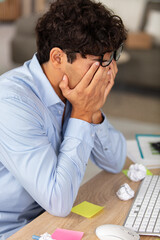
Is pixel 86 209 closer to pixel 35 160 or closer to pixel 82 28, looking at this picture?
pixel 35 160

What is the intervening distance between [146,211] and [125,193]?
10cm

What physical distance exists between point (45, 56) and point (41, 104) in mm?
194

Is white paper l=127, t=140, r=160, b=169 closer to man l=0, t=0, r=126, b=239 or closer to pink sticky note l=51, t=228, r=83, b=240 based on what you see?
man l=0, t=0, r=126, b=239

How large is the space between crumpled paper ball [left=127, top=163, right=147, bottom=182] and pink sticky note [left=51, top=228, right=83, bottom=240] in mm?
374

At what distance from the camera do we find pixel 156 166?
1.39 m

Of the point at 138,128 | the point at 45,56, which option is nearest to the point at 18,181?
the point at 45,56

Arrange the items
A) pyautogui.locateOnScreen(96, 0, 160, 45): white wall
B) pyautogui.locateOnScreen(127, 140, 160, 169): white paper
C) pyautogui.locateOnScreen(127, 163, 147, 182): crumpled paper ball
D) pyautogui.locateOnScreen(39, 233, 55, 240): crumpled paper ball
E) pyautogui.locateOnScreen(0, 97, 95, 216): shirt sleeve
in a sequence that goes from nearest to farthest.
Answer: pyautogui.locateOnScreen(39, 233, 55, 240): crumpled paper ball → pyautogui.locateOnScreen(0, 97, 95, 216): shirt sleeve → pyautogui.locateOnScreen(127, 163, 147, 182): crumpled paper ball → pyautogui.locateOnScreen(127, 140, 160, 169): white paper → pyautogui.locateOnScreen(96, 0, 160, 45): white wall

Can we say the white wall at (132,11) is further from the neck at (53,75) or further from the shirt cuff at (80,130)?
the shirt cuff at (80,130)

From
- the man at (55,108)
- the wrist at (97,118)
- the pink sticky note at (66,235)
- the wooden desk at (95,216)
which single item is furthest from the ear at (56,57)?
the pink sticky note at (66,235)

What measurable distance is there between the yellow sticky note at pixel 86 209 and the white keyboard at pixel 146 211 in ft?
0.33

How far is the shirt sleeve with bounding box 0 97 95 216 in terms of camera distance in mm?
1026

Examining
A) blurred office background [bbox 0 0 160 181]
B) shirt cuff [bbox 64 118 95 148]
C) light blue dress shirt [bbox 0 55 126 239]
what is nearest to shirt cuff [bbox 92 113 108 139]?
light blue dress shirt [bbox 0 55 126 239]

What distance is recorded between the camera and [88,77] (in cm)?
118

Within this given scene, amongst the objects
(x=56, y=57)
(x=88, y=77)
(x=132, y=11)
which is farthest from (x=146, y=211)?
(x=132, y=11)
